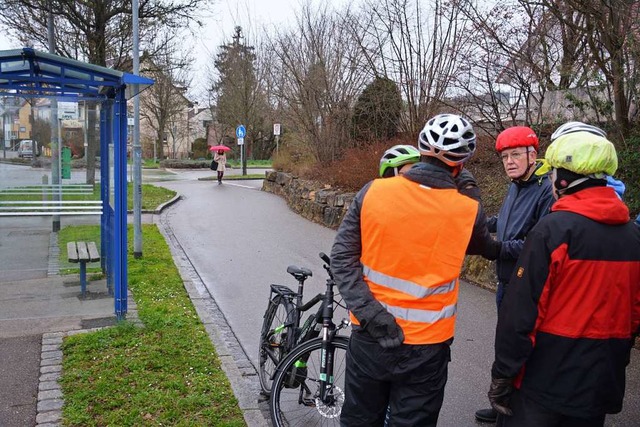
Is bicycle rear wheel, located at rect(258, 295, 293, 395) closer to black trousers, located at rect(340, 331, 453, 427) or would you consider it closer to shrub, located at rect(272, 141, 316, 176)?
black trousers, located at rect(340, 331, 453, 427)

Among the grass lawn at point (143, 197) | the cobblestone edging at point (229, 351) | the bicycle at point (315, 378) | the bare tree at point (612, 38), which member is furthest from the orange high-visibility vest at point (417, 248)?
the grass lawn at point (143, 197)

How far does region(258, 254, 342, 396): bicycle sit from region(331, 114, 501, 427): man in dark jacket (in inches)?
46.0

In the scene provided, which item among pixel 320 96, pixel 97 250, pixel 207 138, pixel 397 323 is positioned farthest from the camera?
pixel 207 138

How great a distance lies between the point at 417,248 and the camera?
255 centimetres

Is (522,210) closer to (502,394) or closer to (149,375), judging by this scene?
(502,394)

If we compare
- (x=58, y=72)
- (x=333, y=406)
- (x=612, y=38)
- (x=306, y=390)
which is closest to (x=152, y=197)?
(x=58, y=72)

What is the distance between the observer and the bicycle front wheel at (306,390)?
144 inches

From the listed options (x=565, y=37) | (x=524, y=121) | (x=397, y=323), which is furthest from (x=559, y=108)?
→ (x=397, y=323)

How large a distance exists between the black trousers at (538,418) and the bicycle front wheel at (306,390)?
110 cm

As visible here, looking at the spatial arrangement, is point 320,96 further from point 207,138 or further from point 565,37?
point 207,138

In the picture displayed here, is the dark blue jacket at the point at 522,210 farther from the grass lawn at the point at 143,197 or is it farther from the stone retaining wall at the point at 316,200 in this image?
the stone retaining wall at the point at 316,200

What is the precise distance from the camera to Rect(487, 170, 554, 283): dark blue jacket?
3.75 metres

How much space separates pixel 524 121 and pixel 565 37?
161cm

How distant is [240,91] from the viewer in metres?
36.4
